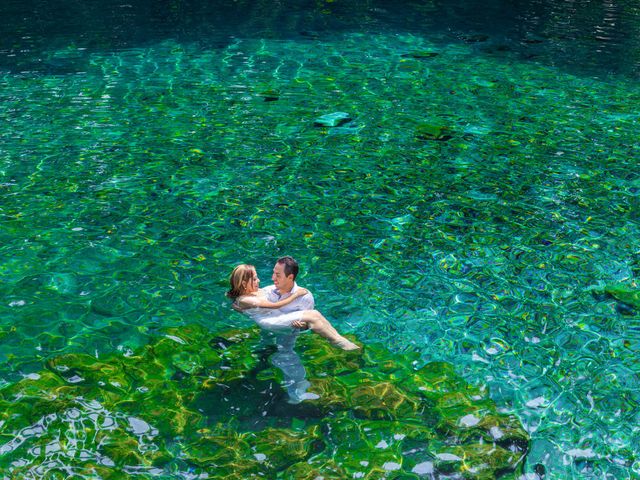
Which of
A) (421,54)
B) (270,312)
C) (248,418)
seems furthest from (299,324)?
(421,54)

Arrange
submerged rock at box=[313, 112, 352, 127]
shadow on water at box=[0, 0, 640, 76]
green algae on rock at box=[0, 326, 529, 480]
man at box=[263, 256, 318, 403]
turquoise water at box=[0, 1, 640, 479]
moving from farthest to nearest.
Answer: shadow on water at box=[0, 0, 640, 76]
submerged rock at box=[313, 112, 352, 127]
turquoise water at box=[0, 1, 640, 479]
man at box=[263, 256, 318, 403]
green algae on rock at box=[0, 326, 529, 480]

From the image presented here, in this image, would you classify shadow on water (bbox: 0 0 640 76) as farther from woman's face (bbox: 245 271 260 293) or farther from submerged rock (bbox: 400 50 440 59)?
woman's face (bbox: 245 271 260 293)

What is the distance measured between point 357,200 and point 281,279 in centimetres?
321

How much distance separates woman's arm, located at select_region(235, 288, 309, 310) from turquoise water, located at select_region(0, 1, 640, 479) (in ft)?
1.75

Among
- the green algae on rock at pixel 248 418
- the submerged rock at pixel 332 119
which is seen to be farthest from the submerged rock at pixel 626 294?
the submerged rock at pixel 332 119

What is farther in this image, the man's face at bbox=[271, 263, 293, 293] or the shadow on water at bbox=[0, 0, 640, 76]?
the shadow on water at bbox=[0, 0, 640, 76]

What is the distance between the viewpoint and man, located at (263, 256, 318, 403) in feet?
18.7

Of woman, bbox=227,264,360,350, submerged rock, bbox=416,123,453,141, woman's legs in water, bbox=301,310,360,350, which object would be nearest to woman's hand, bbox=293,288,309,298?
woman, bbox=227,264,360,350

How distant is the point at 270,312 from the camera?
6035 mm

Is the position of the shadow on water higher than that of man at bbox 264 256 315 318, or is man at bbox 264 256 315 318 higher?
man at bbox 264 256 315 318

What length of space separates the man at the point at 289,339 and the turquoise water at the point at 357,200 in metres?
0.66

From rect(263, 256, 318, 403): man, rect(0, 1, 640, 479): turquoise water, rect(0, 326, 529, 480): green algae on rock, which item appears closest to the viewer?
rect(0, 326, 529, 480): green algae on rock

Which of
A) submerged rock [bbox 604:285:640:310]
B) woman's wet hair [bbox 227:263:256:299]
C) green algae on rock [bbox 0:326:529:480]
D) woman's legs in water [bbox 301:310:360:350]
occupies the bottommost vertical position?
submerged rock [bbox 604:285:640:310]

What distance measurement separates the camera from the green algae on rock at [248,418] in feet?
16.3
